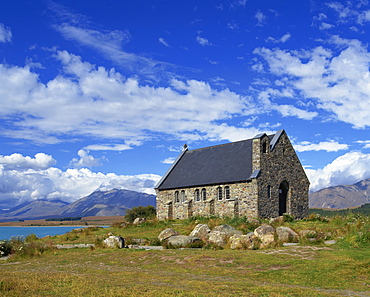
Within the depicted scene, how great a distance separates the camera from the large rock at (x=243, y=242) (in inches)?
923

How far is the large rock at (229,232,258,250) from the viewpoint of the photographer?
23438mm

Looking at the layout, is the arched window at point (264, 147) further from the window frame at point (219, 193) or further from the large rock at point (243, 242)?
the large rock at point (243, 242)

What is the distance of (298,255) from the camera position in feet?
64.8

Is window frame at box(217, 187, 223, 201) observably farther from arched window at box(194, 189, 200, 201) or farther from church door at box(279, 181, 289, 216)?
church door at box(279, 181, 289, 216)

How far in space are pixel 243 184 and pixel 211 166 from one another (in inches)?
317

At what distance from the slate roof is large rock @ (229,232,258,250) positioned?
18.3 meters

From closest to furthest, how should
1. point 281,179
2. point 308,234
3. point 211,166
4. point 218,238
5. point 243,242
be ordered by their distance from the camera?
1. point 243,242
2. point 308,234
3. point 218,238
4. point 281,179
5. point 211,166

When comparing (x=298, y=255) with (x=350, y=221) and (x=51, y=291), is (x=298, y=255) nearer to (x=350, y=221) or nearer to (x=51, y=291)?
(x=51, y=291)

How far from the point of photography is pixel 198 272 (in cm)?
1758

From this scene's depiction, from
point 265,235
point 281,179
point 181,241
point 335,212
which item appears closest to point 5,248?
point 181,241

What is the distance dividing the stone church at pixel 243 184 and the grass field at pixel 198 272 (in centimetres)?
1736

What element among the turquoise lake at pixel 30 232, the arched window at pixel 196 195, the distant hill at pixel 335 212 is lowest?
the turquoise lake at pixel 30 232

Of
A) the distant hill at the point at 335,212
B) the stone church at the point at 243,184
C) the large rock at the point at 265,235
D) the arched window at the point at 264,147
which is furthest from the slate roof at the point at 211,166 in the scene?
the large rock at the point at 265,235

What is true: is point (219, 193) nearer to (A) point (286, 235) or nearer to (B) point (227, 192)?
(B) point (227, 192)
